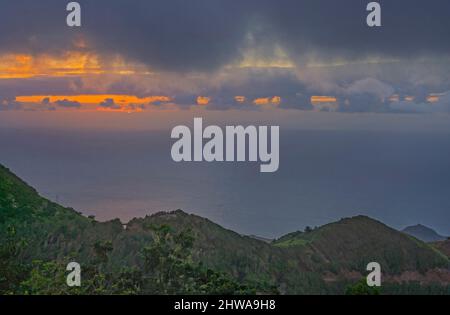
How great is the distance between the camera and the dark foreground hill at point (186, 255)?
11742mm

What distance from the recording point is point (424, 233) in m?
17.9

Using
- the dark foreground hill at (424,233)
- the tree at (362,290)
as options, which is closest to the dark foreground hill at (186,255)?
the tree at (362,290)

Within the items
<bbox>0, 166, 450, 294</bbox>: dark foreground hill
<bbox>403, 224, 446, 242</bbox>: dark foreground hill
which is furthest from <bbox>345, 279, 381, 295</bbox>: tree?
<bbox>403, 224, 446, 242</bbox>: dark foreground hill

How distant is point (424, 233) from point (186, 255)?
358 inches

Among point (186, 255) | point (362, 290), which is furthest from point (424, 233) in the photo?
point (186, 255)

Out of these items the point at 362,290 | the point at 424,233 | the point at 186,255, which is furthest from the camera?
the point at 424,233

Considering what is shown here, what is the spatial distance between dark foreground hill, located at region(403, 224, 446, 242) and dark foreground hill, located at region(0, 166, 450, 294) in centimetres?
194

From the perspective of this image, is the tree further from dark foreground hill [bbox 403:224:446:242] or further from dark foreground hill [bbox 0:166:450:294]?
dark foreground hill [bbox 403:224:446:242]

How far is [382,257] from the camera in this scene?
569 inches

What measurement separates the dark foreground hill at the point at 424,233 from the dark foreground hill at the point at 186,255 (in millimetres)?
1944

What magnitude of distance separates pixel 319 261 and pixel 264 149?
3814 mm

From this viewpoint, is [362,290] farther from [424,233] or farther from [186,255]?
[424,233]

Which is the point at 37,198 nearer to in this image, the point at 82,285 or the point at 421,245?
the point at 82,285

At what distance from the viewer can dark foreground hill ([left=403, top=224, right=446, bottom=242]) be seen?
17.4 meters
